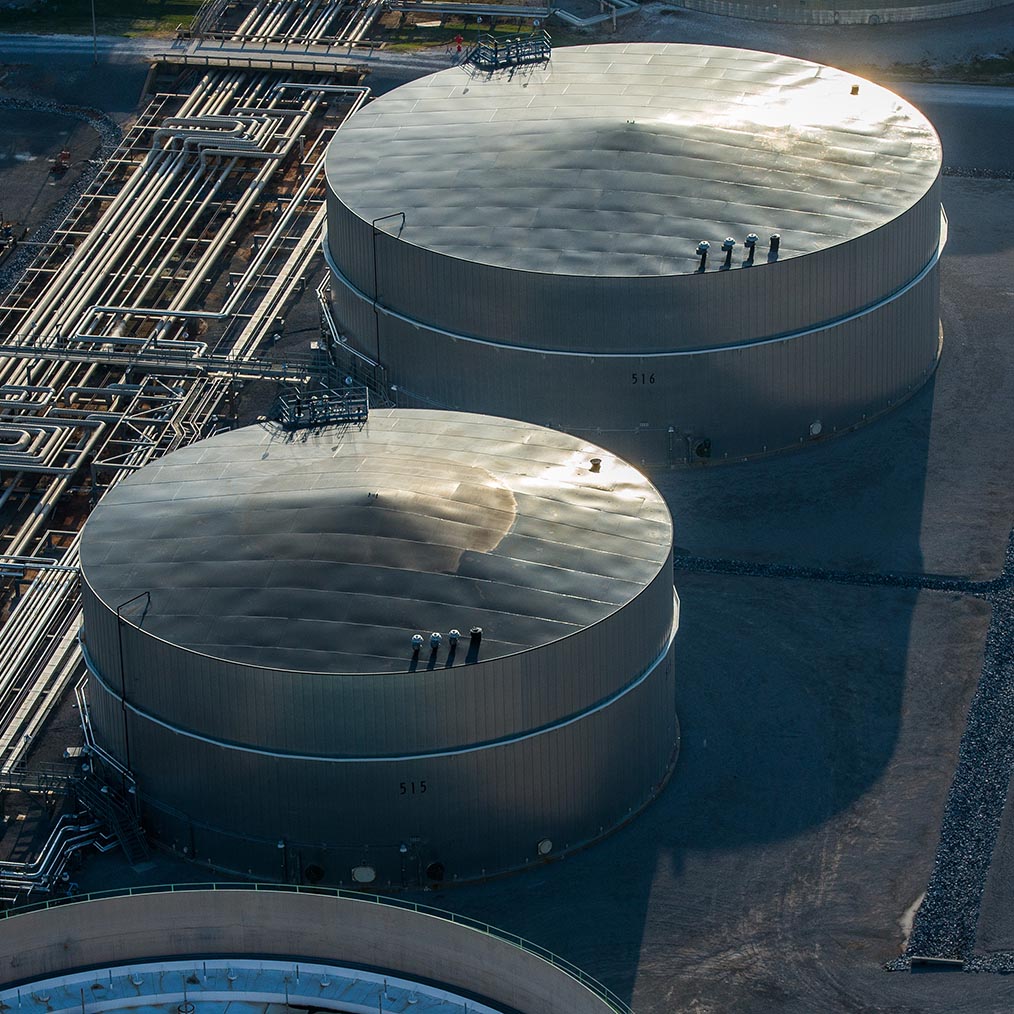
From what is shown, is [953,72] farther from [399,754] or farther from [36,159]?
[399,754]

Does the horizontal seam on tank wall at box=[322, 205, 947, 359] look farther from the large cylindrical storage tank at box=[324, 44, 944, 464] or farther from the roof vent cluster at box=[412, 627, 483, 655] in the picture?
the roof vent cluster at box=[412, 627, 483, 655]

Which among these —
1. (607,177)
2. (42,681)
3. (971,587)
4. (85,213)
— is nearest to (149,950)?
(42,681)

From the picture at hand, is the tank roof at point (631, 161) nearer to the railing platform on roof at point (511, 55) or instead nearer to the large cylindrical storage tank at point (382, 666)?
the railing platform on roof at point (511, 55)

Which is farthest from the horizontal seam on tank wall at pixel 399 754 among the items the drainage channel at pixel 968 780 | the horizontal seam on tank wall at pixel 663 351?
the horizontal seam on tank wall at pixel 663 351

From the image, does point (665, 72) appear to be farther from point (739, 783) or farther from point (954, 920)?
point (954, 920)

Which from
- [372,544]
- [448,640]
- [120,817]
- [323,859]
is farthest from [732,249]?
[120,817]

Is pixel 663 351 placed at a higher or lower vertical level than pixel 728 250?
lower
